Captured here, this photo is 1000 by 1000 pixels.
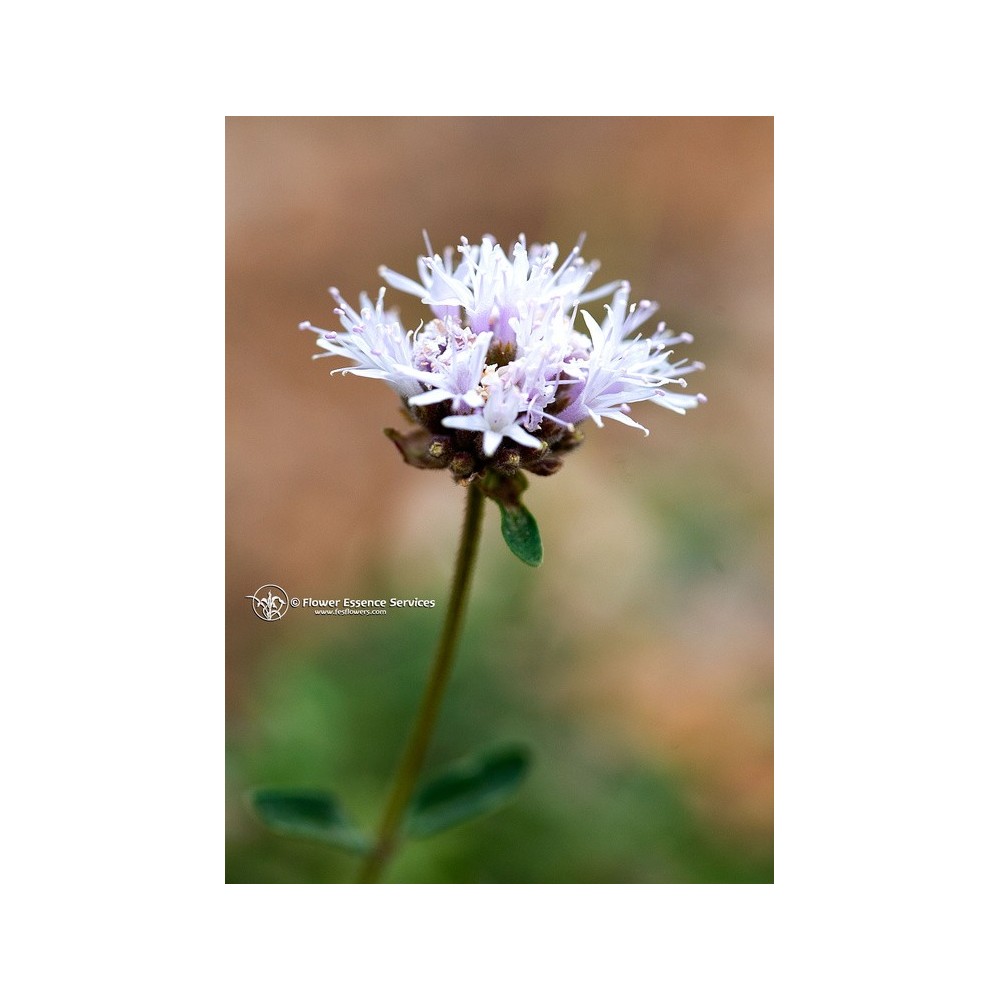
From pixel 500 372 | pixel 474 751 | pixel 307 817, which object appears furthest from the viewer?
pixel 474 751

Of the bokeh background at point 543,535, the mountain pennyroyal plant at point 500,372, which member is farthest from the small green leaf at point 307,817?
the mountain pennyroyal plant at point 500,372

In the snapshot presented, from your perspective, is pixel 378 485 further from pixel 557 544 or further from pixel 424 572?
pixel 557 544

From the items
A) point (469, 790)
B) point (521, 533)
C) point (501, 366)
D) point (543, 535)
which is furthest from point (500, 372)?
point (543, 535)

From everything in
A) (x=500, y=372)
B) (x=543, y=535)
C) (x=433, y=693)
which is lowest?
(x=433, y=693)

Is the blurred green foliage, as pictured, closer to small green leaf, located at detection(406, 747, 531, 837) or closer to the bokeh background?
the bokeh background

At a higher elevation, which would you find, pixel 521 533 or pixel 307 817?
pixel 521 533

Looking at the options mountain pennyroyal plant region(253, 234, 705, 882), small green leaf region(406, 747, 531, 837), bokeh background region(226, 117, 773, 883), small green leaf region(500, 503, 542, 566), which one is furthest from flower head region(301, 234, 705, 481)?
small green leaf region(406, 747, 531, 837)

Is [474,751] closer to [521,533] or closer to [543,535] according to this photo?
[543,535]
